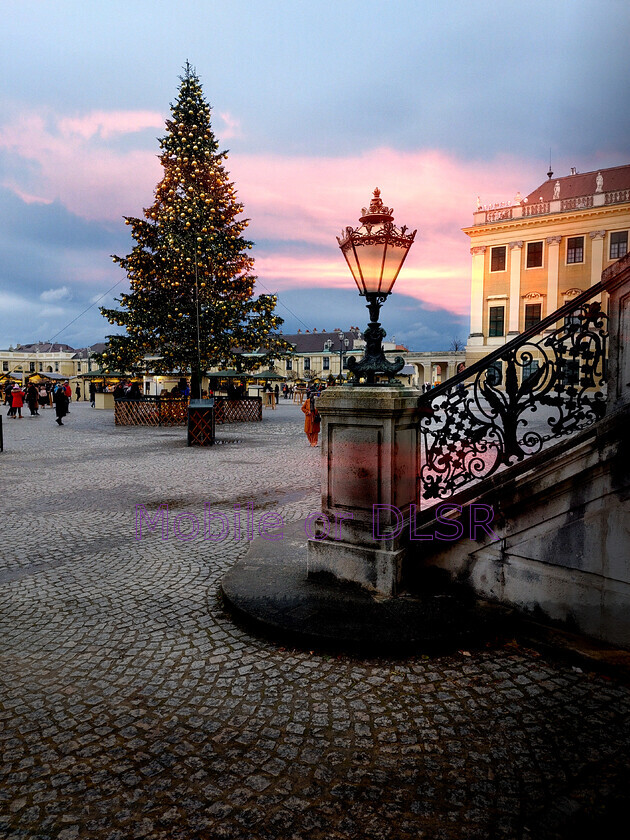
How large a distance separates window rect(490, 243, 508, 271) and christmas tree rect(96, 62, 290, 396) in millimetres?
33707

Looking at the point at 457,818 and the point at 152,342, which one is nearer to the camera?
the point at 457,818

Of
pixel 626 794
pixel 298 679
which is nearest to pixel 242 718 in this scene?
pixel 298 679

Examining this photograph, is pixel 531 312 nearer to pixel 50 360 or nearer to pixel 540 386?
pixel 540 386

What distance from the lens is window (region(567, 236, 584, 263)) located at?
45156mm

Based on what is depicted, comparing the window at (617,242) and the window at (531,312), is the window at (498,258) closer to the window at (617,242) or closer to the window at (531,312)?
the window at (531,312)

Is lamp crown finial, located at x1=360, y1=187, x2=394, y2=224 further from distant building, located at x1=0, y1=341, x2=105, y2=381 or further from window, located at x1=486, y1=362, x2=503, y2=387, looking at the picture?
distant building, located at x1=0, y1=341, x2=105, y2=381

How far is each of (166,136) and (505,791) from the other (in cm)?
2664

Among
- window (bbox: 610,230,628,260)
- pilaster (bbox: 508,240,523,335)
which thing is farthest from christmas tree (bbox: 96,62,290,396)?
window (bbox: 610,230,628,260)

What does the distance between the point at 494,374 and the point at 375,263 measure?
4.51 ft

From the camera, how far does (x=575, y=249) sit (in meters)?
45.5

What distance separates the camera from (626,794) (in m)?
2.16

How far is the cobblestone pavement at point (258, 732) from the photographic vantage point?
2055mm

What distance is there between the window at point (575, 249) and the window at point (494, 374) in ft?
162

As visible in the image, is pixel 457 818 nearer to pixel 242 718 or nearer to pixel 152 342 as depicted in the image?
pixel 242 718
